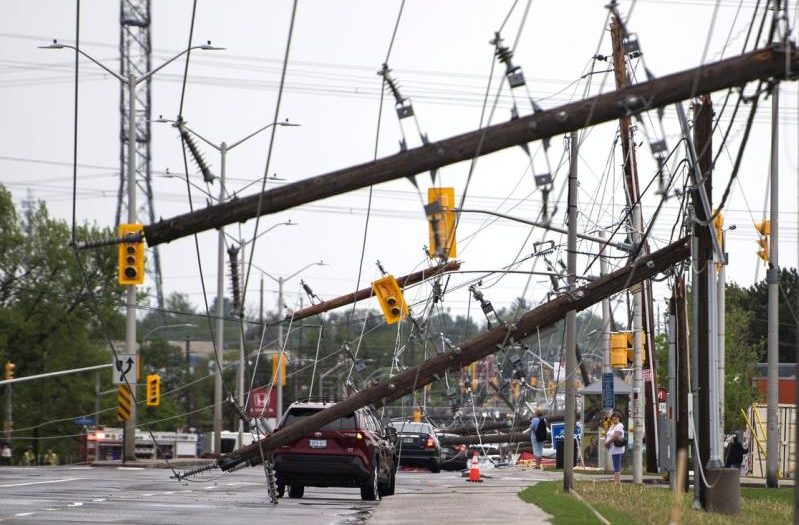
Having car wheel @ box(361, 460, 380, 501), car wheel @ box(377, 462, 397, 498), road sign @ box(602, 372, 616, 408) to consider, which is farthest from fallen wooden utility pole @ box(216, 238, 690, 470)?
road sign @ box(602, 372, 616, 408)

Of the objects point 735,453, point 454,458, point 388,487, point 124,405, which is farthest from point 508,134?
point 454,458

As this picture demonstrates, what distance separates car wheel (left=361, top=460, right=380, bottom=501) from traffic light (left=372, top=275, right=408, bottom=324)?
10157 mm

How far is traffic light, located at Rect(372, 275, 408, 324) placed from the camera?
37372 mm

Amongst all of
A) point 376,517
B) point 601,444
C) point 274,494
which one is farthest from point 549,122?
point 601,444

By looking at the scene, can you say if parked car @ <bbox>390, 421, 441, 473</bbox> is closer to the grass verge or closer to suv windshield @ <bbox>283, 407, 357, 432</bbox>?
the grass verge

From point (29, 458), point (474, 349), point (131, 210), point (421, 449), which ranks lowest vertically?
point (29, 458)

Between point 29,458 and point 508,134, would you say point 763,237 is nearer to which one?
point 508,134

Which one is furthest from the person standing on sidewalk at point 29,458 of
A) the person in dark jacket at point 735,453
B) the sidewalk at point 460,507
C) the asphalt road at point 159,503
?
the person in dark jacket at point 735,453

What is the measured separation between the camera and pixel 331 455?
1050 inches

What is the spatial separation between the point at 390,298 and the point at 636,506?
15655 millimetres

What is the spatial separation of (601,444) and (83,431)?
47.9 metres

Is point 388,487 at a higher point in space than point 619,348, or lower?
lower

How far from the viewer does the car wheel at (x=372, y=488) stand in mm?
26978

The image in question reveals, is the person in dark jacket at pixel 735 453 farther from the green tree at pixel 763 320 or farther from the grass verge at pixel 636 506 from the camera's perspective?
the green tree at pixel 763 320
